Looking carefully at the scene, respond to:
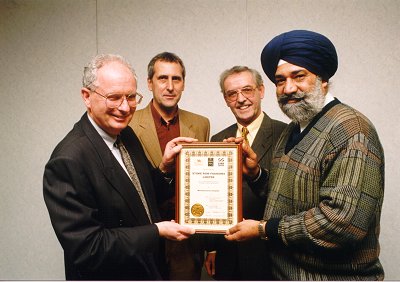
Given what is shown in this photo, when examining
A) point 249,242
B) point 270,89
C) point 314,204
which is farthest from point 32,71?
point 314,204

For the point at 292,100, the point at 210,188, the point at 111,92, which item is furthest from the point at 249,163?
the point at 111,92

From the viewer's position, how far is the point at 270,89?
7.33 ft

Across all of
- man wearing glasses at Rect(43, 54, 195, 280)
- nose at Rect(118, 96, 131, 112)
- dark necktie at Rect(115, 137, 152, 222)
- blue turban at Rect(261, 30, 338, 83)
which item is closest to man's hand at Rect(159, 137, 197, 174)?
man wearing glasses at Rect(43, 54, 195, 280)

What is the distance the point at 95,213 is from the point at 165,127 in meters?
0.88

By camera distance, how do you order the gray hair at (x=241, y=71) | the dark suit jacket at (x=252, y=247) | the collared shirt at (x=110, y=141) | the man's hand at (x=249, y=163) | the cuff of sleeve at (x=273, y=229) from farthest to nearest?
the gray hair at (x=241, y=71)
the dark suit jacket at (x=252, y=247)
the man's hand at (x=249, y=163)
the collared shirt at (x=110, y=141)
the cuff of sleeve at (x=273, y=229)

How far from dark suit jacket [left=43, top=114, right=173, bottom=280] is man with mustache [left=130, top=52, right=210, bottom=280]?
0.53 meters

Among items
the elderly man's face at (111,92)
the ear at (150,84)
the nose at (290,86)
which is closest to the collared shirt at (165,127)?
the ear at (150,84)

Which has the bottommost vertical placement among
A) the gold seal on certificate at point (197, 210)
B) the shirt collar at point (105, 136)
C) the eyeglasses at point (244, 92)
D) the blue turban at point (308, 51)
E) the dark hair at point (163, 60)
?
the gold seal on certificate at point (197, 210)

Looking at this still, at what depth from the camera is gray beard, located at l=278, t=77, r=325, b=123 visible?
148cm

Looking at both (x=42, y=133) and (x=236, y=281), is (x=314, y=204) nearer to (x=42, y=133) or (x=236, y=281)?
(x=236, y=281)

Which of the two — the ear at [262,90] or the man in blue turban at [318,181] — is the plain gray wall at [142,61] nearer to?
the ear at [262,90]

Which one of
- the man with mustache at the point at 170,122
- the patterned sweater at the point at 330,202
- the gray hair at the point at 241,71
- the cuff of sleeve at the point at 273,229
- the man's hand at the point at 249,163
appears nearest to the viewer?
the patterned sweater at the point at 330,202

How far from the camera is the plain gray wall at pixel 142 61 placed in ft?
6.61

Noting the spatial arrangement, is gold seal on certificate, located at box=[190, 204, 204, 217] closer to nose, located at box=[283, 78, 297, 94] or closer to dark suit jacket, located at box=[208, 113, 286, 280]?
dark suit jacket, located at box=[208, 113, 286, 280]
